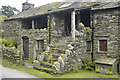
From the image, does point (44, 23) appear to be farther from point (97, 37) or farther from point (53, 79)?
point (53, 79)

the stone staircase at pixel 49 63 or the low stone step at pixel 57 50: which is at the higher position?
the low stone step at pixel 57 50

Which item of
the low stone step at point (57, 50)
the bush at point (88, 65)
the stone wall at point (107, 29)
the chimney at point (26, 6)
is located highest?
the chimney at point (26, 6)

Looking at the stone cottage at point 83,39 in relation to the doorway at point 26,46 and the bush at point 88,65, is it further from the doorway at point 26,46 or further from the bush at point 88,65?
the doorway at point 26,46

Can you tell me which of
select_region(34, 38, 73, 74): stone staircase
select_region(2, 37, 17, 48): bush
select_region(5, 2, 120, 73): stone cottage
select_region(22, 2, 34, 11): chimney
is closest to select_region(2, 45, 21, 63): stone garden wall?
select_region(2, 37, 17, 48): bush

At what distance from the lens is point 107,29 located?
1015 cm

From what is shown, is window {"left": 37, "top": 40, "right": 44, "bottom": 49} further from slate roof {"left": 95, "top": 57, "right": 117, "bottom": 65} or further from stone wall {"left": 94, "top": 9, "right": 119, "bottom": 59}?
slate roof {"left": 95, "top": 57, "right": 117, "bottom": 65}

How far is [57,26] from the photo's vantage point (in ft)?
41.7

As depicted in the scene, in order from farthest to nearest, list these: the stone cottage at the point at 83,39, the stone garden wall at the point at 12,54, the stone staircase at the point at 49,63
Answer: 1. the stone garden wall at the point at 12,54
2. the stone cottage at the point at 83,39
3. the stone staircase at the point at 49,63

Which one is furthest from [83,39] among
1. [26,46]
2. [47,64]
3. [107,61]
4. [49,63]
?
[26,46]

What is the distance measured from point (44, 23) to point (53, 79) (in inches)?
324

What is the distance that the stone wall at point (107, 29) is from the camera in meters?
9.86

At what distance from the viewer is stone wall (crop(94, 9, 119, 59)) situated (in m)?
9.86

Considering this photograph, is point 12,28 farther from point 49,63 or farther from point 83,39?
point 83,39

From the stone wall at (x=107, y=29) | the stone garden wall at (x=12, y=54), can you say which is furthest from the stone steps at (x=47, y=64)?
the stone wall at (x=107, y=29)
